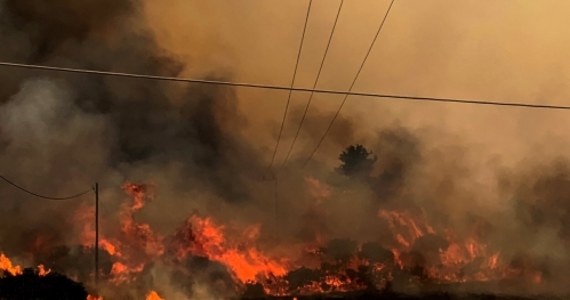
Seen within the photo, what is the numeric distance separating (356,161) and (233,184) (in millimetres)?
2883

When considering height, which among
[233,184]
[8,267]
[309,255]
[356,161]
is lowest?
[309,255]

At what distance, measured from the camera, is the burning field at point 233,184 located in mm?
11055

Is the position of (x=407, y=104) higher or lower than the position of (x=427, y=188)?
higher

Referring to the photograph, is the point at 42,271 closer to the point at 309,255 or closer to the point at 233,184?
the point at 233,184

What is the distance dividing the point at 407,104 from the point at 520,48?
2.77 meters

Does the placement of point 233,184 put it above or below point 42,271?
above

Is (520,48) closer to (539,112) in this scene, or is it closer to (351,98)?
(539,112)

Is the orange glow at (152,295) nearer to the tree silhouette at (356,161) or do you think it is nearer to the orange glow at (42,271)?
the orange glow at (42,271)

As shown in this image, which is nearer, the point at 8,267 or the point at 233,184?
the point at 8,267

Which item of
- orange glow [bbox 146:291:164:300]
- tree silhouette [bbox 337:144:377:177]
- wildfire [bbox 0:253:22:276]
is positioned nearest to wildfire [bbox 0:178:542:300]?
orange glow [bbox 146:291:164:300]

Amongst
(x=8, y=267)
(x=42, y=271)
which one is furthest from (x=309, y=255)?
(x=8, y=267)

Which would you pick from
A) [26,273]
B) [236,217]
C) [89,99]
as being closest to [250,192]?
[236,217]

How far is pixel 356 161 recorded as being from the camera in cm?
1236

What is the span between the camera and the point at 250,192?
11.8m
